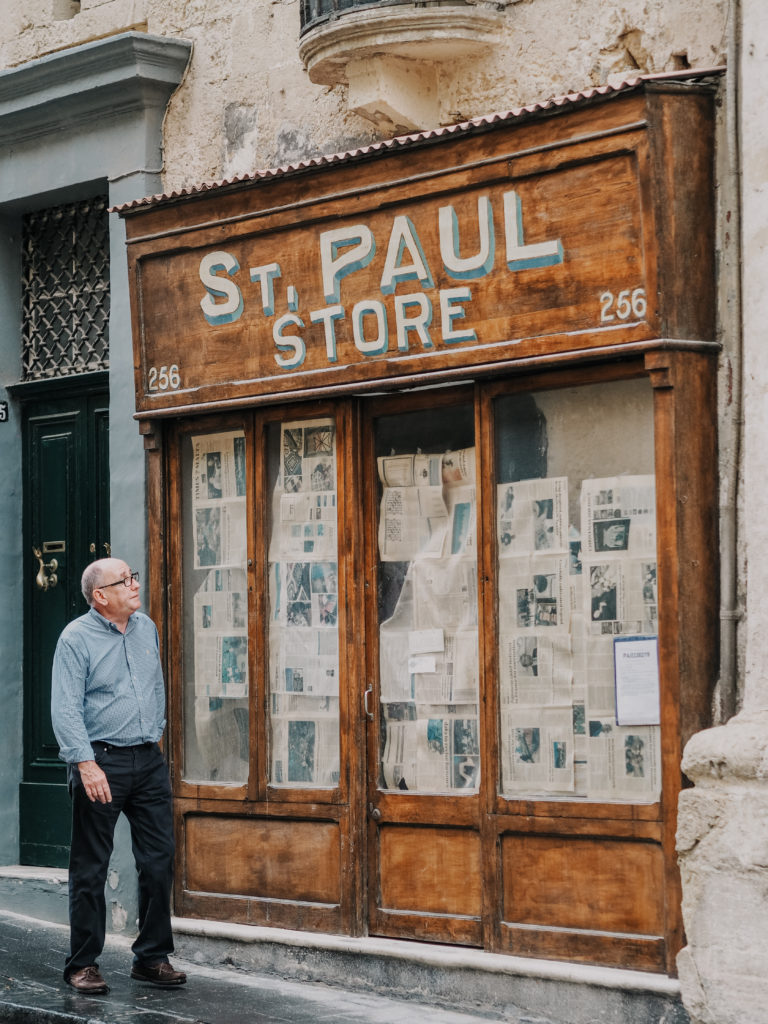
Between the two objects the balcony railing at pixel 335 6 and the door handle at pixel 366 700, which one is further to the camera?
the door handle at pixel 366 700

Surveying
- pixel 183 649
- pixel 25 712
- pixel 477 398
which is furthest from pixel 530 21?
pixel 25 712

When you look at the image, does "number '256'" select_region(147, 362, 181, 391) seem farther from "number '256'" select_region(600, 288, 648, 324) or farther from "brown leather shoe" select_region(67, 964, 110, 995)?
"brown leather shoe" select_region(67, 964, 110, 995)

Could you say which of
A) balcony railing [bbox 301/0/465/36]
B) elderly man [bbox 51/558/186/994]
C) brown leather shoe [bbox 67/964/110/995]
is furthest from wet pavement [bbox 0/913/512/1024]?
balcony railing [bbox 301/0/465/36]

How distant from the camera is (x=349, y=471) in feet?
24.2

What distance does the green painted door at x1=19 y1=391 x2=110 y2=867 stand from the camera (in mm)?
9125

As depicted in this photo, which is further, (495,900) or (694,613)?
(495,900)

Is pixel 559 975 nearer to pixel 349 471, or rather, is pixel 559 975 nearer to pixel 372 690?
pixel 372 690

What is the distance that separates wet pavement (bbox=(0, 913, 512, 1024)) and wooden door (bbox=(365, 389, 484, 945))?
0.40m

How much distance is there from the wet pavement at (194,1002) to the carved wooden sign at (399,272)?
2626mm

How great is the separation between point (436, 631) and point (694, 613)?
1397 millimetres

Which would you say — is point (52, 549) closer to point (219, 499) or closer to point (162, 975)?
point (219, 499)

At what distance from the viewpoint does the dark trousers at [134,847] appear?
6922 mm

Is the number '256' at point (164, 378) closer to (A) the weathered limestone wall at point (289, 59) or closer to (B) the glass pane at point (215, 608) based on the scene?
(B) the glass pane at point (215, 608)

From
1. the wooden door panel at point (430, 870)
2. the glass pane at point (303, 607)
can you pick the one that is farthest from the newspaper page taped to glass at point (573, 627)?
the glass pane at point (303, 607)
